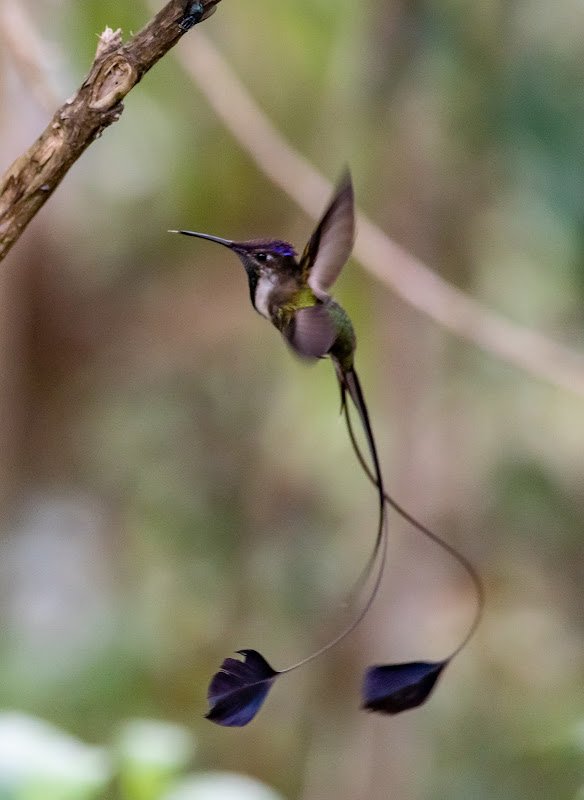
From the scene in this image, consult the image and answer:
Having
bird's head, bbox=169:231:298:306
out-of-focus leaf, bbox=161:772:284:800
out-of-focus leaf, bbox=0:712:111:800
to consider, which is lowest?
out-of-focus leaf, bbox=0:712:111:800

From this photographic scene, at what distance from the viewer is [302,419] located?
365 cm

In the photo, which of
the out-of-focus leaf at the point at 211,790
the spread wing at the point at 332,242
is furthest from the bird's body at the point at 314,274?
the out-of-focus leaf at the point at 211,790

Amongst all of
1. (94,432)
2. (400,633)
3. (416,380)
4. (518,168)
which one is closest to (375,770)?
(400,633)

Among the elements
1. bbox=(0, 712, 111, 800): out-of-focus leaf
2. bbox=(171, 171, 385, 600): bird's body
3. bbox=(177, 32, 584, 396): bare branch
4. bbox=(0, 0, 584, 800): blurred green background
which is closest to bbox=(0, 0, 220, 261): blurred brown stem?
bbox=(171, 171, 385, 600): bird's body

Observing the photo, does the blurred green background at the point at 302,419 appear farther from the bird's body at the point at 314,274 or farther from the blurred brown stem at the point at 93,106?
the blurred brown stem at the point at 93,106

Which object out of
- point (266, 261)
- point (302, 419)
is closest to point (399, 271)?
Answer: point (266, 261)

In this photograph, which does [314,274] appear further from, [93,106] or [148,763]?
[148,763]

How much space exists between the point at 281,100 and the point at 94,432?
150 centimetres

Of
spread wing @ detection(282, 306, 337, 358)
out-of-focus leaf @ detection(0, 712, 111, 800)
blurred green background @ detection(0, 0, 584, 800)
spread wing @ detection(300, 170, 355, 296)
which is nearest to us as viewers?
spread wing @ detection(282, 306, 337, 358)

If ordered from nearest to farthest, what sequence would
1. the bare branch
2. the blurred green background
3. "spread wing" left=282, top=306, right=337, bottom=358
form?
"spread wing" left=282, top=306, right=337, bottom=358, the bare branch, the blurred green background

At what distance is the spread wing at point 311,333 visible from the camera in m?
0.79

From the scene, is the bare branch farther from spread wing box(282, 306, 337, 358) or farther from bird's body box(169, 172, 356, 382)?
spread wing box(282, 306, 337, 358)

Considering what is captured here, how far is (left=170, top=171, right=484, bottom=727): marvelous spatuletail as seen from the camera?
2.66 ft

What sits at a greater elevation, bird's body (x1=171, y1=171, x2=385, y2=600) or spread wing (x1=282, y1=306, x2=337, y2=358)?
bird's body (x1=171, y1=171, x2=385, y2=600)
